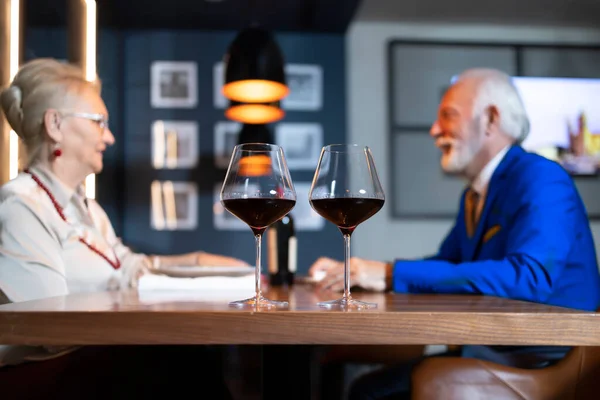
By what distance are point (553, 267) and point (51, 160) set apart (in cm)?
146

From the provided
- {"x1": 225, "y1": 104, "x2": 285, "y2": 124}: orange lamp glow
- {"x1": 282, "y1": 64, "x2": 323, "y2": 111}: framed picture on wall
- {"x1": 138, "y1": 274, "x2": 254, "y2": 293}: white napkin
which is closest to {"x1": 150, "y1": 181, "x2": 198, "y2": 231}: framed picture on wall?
{"x1": 282, "y1": 64, "x2": 323, "y2": 111}: framed picture on wall

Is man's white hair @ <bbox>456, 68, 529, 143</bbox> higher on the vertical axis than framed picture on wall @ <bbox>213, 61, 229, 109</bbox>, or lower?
lower

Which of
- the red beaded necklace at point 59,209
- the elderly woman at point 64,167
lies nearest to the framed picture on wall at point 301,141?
the elderly woman at point 64,167

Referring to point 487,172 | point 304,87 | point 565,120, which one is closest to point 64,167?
point 487,172

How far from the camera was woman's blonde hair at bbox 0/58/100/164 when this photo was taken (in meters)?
1.77

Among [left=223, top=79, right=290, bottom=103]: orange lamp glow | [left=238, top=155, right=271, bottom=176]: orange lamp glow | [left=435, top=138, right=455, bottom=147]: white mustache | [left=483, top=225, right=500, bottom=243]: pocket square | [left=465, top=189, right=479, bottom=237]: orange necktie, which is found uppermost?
[left=223, top=79, right=290, bottom=103]: orange lamp glow

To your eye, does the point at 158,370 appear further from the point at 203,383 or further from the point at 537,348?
the point at 537,348

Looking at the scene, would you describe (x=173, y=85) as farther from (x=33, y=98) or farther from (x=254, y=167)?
(x=254, y=167)

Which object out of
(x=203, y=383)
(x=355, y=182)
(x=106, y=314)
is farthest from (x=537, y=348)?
(x=106, y=314)

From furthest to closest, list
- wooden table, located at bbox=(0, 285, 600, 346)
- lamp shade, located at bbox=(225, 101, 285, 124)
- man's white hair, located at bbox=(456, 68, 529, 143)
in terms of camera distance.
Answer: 1. lamp shade, located at bbox=(225, 101, 285, 124)
2. man's white hair, located at bbox=(456, 68, 529, 143)
3. wooden table, located at bbox=(0, 285, 600, 346)

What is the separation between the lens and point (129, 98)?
180 inches

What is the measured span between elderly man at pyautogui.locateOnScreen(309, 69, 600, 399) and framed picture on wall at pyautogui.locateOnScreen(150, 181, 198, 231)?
8.98 feet

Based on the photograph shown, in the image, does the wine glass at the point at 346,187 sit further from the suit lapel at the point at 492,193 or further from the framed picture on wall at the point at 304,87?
the framed picture on wall at the point at 304,87

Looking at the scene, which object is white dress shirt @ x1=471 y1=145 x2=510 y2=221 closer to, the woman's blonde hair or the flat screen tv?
the woman's blonde hair
